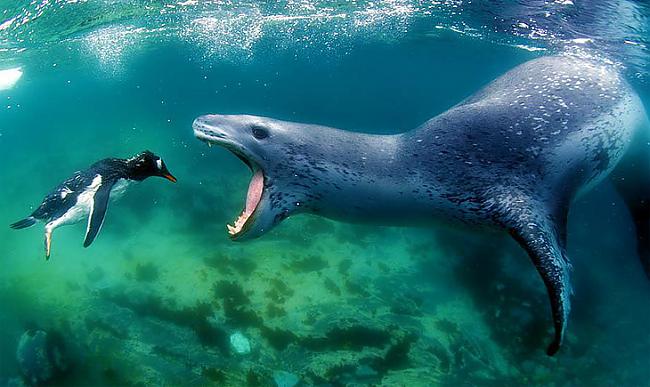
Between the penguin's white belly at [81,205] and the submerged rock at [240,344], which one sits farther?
the submerged rock at [240,344]

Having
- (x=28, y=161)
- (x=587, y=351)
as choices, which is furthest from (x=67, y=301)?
(x=28, y=161)

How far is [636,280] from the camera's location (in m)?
8.80

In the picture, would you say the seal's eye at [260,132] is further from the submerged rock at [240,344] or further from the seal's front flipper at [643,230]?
the seal's front flipper at [643,230]

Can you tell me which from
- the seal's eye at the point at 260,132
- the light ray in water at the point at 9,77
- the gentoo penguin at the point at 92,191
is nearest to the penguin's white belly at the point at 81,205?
the gentoo penguin at the point at 92,191

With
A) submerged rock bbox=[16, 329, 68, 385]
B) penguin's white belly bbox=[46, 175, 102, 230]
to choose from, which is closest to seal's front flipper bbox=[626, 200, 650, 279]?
penguin's white belly bbox=[46, 175, 102, 230]

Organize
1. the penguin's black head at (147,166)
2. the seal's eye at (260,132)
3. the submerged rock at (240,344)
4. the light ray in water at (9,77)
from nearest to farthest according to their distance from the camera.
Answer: the seal's eye at (260,132) < the penguin's black head at (147,166) < the submerged rock at (240,344) < the light ray in water at (9,77)

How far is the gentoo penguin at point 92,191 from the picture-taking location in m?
4.53

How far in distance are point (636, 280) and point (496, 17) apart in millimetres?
6674

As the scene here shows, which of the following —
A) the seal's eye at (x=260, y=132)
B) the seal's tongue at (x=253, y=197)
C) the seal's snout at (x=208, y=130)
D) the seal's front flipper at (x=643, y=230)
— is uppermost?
the seal's snout at (x=208, y=130)

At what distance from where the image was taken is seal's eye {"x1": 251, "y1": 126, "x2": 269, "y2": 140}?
329 cm

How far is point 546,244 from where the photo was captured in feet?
10.4

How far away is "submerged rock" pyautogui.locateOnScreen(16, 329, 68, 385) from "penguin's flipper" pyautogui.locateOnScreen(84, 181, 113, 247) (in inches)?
177

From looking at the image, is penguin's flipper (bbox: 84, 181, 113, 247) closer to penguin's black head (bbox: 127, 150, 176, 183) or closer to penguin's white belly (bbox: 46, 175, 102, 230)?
penguin's white belly (bbox: 46, 175, 102, 230)

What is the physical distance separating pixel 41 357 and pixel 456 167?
7951 mm
